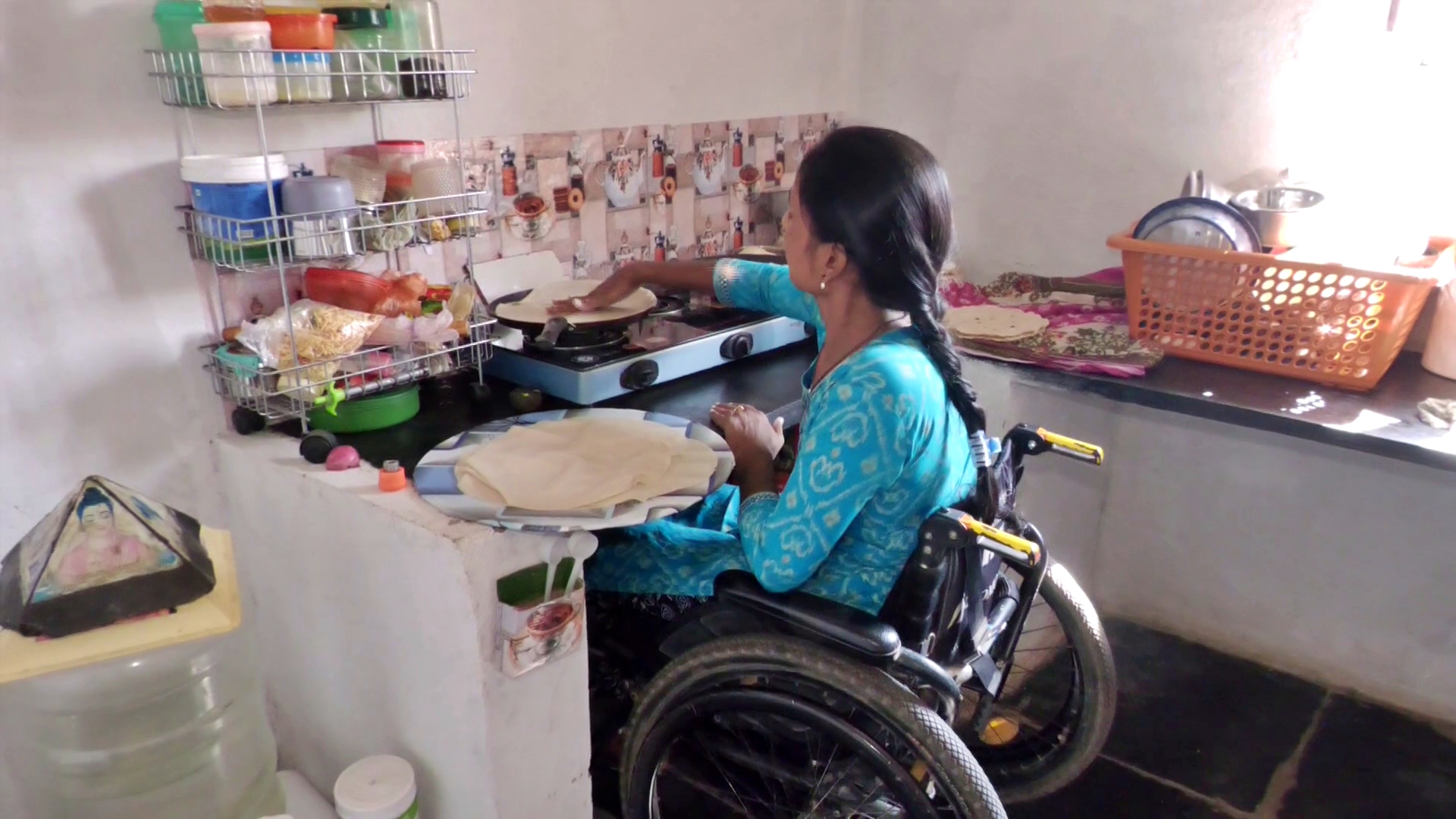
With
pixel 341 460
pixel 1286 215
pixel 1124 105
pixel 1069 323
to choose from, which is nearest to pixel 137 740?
pixel 341 460

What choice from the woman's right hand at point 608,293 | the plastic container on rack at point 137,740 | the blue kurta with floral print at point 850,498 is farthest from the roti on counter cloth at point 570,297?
the plastic container on rack at point 137,740

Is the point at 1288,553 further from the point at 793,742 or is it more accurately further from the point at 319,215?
the point at 319,215

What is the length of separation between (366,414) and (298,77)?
47 centimetres

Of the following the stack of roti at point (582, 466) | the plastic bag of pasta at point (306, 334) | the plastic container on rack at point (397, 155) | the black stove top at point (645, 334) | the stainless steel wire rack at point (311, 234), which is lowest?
the stack of roti at point (582, 466)

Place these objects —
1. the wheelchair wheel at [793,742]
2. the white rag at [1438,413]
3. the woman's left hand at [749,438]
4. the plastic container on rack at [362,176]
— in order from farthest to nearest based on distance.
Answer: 1. the white rag at [1438,413]
2. the plastic container on rack at [362,176]
3. the woman's left hand at [749,438]
4. the wheelchair wheel at [793,742]

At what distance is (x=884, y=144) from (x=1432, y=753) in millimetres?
1695

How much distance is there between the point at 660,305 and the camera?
1852mm

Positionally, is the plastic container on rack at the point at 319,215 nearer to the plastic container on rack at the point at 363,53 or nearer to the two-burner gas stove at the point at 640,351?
the plastic container on rack at the point at 363,53

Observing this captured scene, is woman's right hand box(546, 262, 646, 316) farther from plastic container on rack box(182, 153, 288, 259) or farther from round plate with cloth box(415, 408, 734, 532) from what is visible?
plastic container on rack box(182, 153, 288, 259)

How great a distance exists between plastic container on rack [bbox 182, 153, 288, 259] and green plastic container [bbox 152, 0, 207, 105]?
9 cm

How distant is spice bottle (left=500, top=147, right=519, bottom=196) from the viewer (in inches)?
69.6

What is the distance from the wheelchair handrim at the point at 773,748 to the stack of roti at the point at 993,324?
0.98 m

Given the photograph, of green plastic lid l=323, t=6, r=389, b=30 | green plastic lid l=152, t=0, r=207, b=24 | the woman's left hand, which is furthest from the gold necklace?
green plastic lid l=152, t=0, r=207, b=24

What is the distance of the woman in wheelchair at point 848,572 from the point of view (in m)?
1.09
